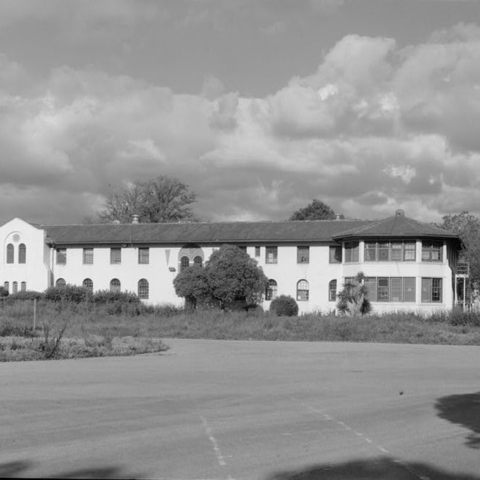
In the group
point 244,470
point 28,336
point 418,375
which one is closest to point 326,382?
point 418,375

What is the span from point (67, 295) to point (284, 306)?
16744mm

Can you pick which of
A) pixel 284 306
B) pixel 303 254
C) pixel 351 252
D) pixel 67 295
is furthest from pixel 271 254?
pixel 67 295

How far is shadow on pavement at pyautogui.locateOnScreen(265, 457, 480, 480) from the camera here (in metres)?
9.53

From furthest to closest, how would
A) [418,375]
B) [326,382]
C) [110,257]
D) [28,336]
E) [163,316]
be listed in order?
[110,257] → [163,316] → [28,336] → [418,375] → [326,382]

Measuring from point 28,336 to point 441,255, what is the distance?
3352 centimetres

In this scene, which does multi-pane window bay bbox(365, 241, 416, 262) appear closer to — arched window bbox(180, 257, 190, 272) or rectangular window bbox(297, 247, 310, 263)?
rectangular window bbox(297, 247, 310, 263)

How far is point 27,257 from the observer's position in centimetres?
7150

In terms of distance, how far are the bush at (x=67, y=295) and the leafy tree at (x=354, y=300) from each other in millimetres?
19642

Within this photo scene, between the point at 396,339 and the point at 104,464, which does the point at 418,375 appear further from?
the point at 396,339

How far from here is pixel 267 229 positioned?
6838 cm

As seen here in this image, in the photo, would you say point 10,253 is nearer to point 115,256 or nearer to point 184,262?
point 115,256

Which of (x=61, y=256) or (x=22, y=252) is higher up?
(x=22, y=252)

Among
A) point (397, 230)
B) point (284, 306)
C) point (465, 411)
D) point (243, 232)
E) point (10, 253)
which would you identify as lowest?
point (465, 411)

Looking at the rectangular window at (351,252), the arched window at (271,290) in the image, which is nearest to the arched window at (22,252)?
the arched window at (271,290)
